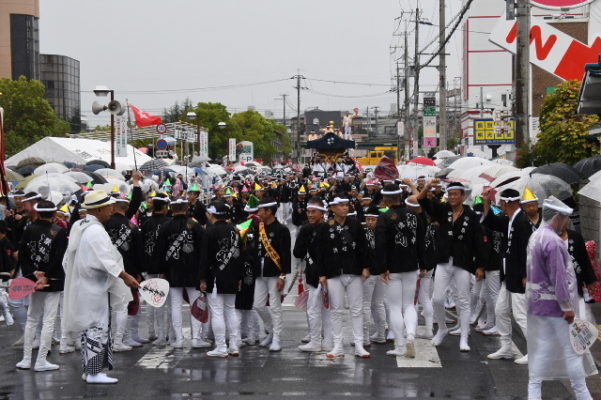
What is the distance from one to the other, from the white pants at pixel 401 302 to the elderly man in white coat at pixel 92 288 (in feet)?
10.2

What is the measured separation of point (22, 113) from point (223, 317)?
46.8 m

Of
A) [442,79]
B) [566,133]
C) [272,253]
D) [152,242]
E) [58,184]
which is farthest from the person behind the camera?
[442,79]

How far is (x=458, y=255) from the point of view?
10.2m

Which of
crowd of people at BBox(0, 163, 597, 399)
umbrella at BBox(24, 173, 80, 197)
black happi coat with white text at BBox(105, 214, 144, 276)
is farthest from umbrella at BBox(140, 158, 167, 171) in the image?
black happi coat with white text at BBox(105, 214, 144, 276)

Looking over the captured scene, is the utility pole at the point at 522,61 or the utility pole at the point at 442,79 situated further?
the utility pole at the point at 442,79

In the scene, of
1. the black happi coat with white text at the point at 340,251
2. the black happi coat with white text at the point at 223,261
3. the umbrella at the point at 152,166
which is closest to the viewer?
the black happi coat with white text at the point at 340,251

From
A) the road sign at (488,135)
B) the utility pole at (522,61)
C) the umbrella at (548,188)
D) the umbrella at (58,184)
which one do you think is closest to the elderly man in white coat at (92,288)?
the umbrella at (548,188)

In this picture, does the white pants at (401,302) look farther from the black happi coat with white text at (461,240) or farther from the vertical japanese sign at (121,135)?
the vertical japanese sign at (121,135)

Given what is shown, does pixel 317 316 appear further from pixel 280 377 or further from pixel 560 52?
pixel 560 52

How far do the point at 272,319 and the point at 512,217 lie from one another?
3.19 metres

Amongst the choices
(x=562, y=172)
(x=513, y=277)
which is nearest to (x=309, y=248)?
(x=513, y=277)

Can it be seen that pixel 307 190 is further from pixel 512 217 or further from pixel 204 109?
pixel 204 109

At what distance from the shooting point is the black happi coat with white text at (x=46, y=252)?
375 inches

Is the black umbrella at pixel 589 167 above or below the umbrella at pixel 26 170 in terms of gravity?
below
